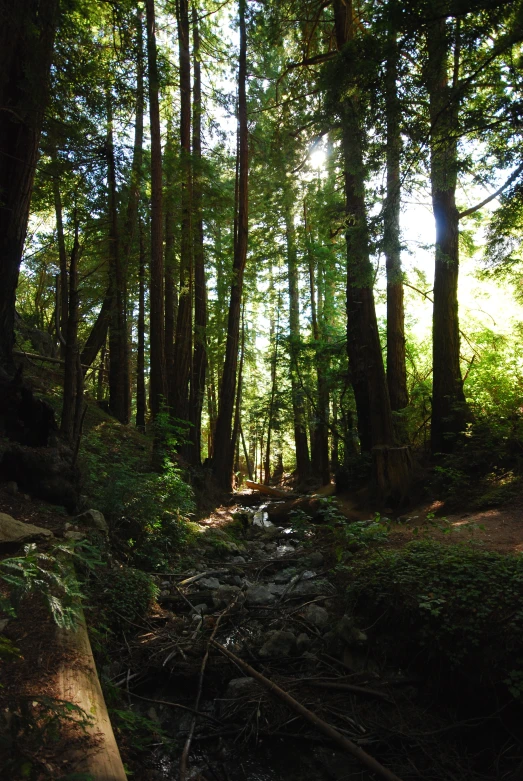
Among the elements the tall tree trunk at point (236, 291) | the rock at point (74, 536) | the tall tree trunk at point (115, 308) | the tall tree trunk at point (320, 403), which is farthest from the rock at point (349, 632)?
the tall tree trunk at point (236, 291)

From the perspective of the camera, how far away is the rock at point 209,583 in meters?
5.68

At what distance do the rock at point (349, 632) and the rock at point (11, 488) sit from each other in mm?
3868

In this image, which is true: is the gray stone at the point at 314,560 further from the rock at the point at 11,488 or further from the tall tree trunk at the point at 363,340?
the rock at the point at 11,488

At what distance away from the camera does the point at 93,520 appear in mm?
5465

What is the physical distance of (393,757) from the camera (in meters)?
2.88

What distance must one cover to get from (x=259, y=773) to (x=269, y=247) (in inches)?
669

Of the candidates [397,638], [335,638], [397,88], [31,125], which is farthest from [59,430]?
[397,88]

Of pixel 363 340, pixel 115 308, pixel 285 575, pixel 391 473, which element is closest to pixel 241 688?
pixel 285 575

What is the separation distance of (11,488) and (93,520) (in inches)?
39.4

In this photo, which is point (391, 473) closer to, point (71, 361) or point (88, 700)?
point (71, 361)

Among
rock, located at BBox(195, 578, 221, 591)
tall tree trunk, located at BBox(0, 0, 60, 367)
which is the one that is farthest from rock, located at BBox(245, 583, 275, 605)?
tall tree trunk, located at BBox(0, 0, 60, 367)

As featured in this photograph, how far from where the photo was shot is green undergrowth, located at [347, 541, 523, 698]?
3.05m

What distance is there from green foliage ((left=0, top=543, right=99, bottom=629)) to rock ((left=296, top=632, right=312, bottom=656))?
204cm

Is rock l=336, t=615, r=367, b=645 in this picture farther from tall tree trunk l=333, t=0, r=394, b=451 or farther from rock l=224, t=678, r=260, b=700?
tall tree trunk l=333, t=0, r=394, b=451
